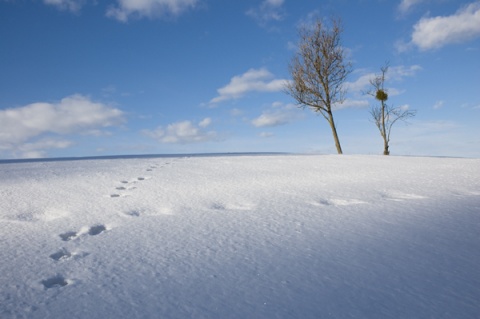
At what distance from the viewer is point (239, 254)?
1.73m

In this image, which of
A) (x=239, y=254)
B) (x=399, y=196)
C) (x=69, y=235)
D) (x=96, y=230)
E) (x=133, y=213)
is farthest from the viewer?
(x=399, y=196)

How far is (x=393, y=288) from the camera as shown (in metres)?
1.37

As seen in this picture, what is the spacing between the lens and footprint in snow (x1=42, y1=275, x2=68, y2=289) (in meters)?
1.45

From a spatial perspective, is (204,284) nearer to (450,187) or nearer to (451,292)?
(451,292)

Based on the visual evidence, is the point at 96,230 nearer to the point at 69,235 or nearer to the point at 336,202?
the point at 69,235

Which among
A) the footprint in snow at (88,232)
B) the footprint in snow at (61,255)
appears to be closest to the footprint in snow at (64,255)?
the footprint in snow at (61,255)

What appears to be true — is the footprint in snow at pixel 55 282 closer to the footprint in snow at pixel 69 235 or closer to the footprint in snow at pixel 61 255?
the footprint in snow at pixel 61 255

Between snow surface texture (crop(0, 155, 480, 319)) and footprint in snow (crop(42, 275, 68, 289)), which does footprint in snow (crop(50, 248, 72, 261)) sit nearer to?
snow surface texture (crop(0, 155, 480, 319))

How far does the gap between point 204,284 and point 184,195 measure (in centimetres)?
199

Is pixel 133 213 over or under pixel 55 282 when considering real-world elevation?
over

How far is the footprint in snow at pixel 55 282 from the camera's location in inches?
57.1

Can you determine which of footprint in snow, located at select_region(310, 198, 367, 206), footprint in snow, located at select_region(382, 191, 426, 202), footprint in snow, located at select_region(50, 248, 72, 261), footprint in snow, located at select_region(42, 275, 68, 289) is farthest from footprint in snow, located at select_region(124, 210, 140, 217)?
footprint in snow, located at select_region(382, 191, 426, 202)

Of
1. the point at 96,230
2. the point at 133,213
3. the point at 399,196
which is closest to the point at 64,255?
the point at 96,230

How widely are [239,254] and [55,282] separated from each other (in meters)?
0.97
